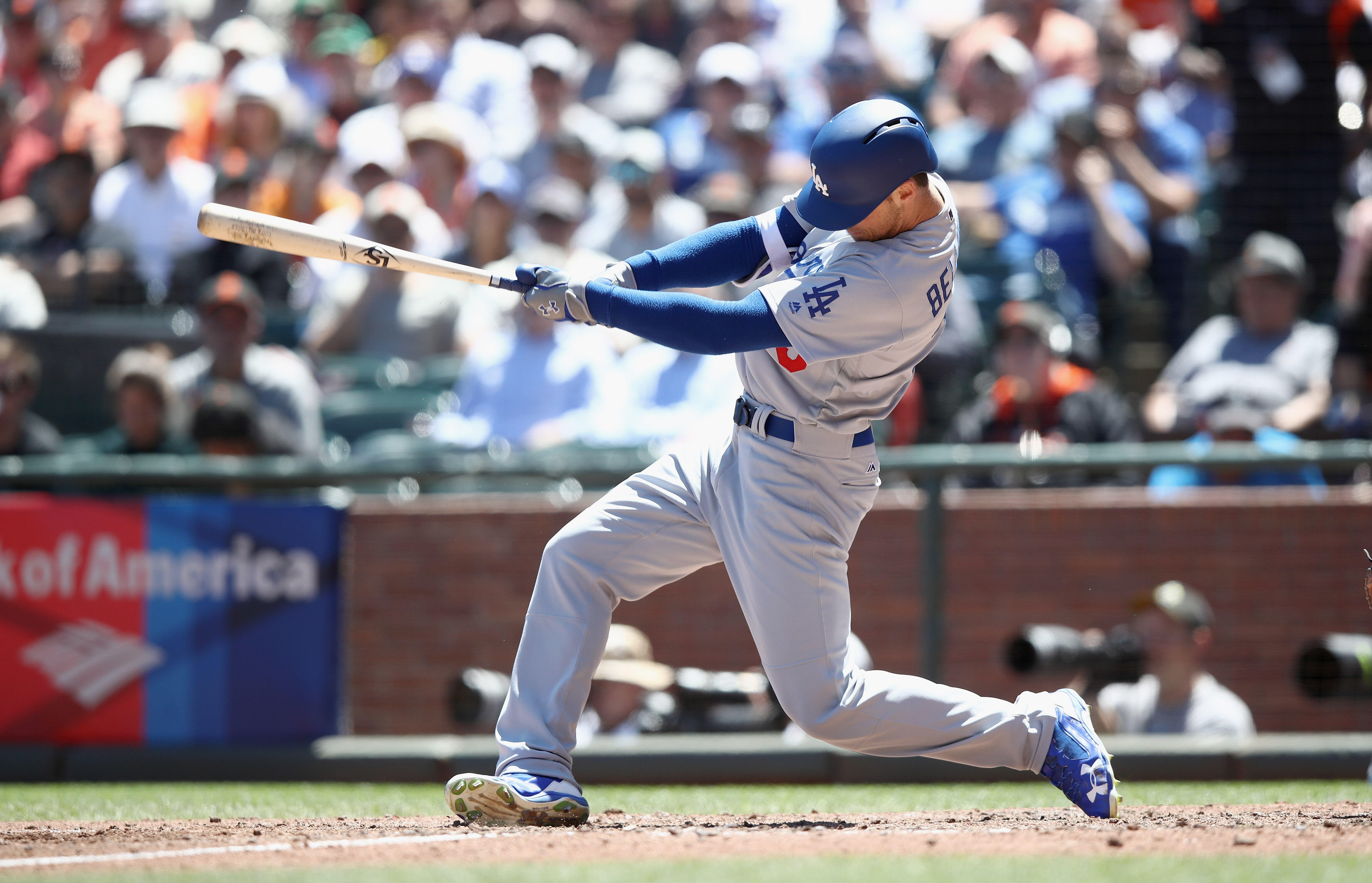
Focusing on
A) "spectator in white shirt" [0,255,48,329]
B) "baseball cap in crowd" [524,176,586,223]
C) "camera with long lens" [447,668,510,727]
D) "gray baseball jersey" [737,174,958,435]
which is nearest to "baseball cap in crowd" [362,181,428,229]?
"baseball cap in crowd" [524,176,586,223]

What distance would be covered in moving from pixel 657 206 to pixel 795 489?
14.6 ft

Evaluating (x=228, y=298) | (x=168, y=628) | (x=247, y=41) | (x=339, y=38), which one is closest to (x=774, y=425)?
(x=168, y=628)

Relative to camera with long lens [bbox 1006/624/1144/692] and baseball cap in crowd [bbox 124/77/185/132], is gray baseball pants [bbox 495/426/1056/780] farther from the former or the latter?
baseball cap in crowd [bbox 124/77/185/132]

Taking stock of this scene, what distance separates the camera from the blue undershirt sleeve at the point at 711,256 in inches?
144

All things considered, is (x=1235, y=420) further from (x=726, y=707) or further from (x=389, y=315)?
(x=389, y=315)

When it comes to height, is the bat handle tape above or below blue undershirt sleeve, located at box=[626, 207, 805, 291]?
below

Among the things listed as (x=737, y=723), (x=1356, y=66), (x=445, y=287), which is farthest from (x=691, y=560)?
(x=1356, y=66)

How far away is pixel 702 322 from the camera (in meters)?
3.29

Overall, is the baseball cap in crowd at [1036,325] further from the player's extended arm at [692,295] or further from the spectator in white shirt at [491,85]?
the spectator in white shirt at [491,85]

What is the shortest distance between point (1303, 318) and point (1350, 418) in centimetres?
113

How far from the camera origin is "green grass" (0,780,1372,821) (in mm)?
4301

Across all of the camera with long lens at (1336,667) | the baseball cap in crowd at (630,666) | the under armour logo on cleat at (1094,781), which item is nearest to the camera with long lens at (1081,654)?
the camera with long lens at (1336,667)

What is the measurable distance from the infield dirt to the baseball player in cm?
18

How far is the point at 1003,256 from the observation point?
24.8ft
